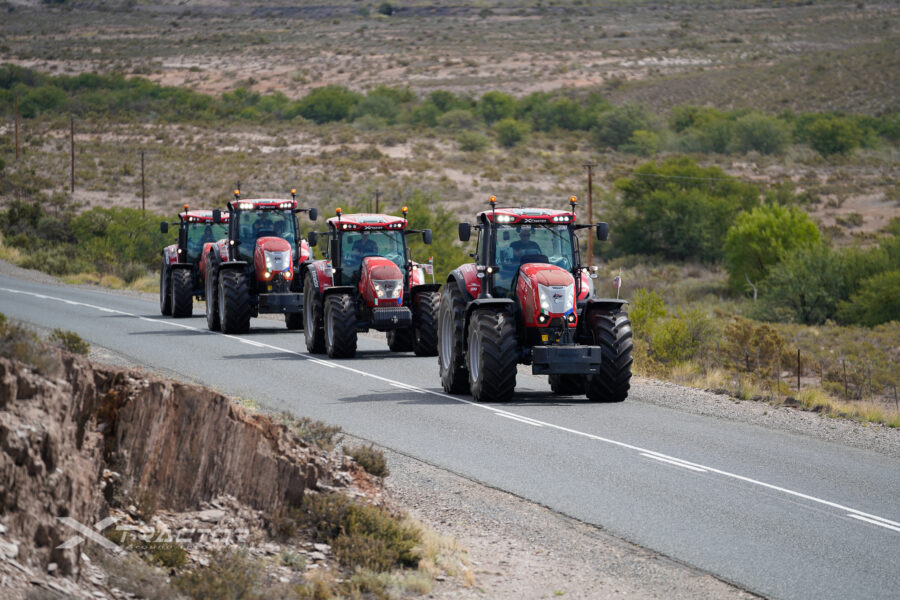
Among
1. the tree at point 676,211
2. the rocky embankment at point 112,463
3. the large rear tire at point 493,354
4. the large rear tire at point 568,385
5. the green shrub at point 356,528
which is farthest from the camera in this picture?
the tree at point 676,211

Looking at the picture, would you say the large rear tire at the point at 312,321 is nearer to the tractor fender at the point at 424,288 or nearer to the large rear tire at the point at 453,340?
the tractor fender at the point at 424,288

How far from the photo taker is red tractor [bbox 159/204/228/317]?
31438 millimetres

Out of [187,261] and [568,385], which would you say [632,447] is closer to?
[568,385]

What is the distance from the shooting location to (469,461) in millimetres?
13469

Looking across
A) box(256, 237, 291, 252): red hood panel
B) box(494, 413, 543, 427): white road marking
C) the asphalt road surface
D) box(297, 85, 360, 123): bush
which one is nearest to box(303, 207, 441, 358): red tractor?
the asphalt road surface

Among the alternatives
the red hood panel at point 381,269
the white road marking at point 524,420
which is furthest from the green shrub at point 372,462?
the red hood panel at point 381,269

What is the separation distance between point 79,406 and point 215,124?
95.4 meters

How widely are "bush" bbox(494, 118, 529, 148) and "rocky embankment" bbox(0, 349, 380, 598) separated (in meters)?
86.4

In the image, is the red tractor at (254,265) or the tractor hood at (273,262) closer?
the red tractor at (254,265)

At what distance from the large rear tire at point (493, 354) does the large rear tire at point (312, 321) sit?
21.7 feet

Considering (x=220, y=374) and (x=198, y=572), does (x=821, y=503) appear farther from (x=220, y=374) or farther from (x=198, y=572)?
(x=220, y=374)

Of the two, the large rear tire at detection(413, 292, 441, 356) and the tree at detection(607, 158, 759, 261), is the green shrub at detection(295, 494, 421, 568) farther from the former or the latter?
the tree at detection(607, 158, 759, 261)

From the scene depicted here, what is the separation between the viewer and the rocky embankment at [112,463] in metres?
6.68

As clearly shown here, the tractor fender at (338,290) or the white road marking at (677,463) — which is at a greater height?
the tractor fender at (338,290)
